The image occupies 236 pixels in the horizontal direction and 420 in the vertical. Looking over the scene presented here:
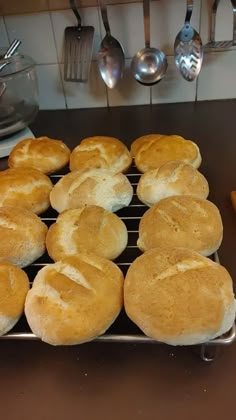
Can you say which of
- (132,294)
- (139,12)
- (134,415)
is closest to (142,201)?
(132,294)

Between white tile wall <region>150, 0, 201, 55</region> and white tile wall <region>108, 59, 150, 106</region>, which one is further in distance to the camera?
white tile wall <region>108, 59, 150, 106</region>

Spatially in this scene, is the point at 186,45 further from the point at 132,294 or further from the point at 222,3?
the point at 132,294

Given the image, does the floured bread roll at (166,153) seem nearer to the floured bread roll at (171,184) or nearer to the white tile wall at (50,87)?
the floured bread roll at (171,184)

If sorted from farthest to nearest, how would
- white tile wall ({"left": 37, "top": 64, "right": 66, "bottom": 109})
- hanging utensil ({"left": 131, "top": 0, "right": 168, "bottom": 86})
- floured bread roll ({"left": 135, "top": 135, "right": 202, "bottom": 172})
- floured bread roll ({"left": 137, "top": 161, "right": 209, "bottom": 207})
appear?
white tile wall ({"left": 37, "top": 64, "right": 66, "bottom": 109})
hanging utensil ({"left": 131, "top": 0, "right": 168, "bottom": 86})
floured bread roll ({"left": 135, "top": 135, "right": 202, "bottom": 172})
floured bread roll ({"left": 137, "top": 161, "right": 209, "bottom": 207})

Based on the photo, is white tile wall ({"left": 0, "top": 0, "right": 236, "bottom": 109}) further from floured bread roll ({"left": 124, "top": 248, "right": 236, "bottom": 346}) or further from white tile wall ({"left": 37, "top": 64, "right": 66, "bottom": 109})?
floured bread roll ({"left": 124, "top": 248, "right": 236, "bottom": 346})

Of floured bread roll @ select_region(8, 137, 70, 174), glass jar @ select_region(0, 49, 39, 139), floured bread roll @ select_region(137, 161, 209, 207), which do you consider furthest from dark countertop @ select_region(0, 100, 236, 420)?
glass jar @ select_region(0, 49, 39, 139)

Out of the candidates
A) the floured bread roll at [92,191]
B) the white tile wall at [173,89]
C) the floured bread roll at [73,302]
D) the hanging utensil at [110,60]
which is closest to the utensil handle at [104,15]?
the hanging utensil at [110,60]
